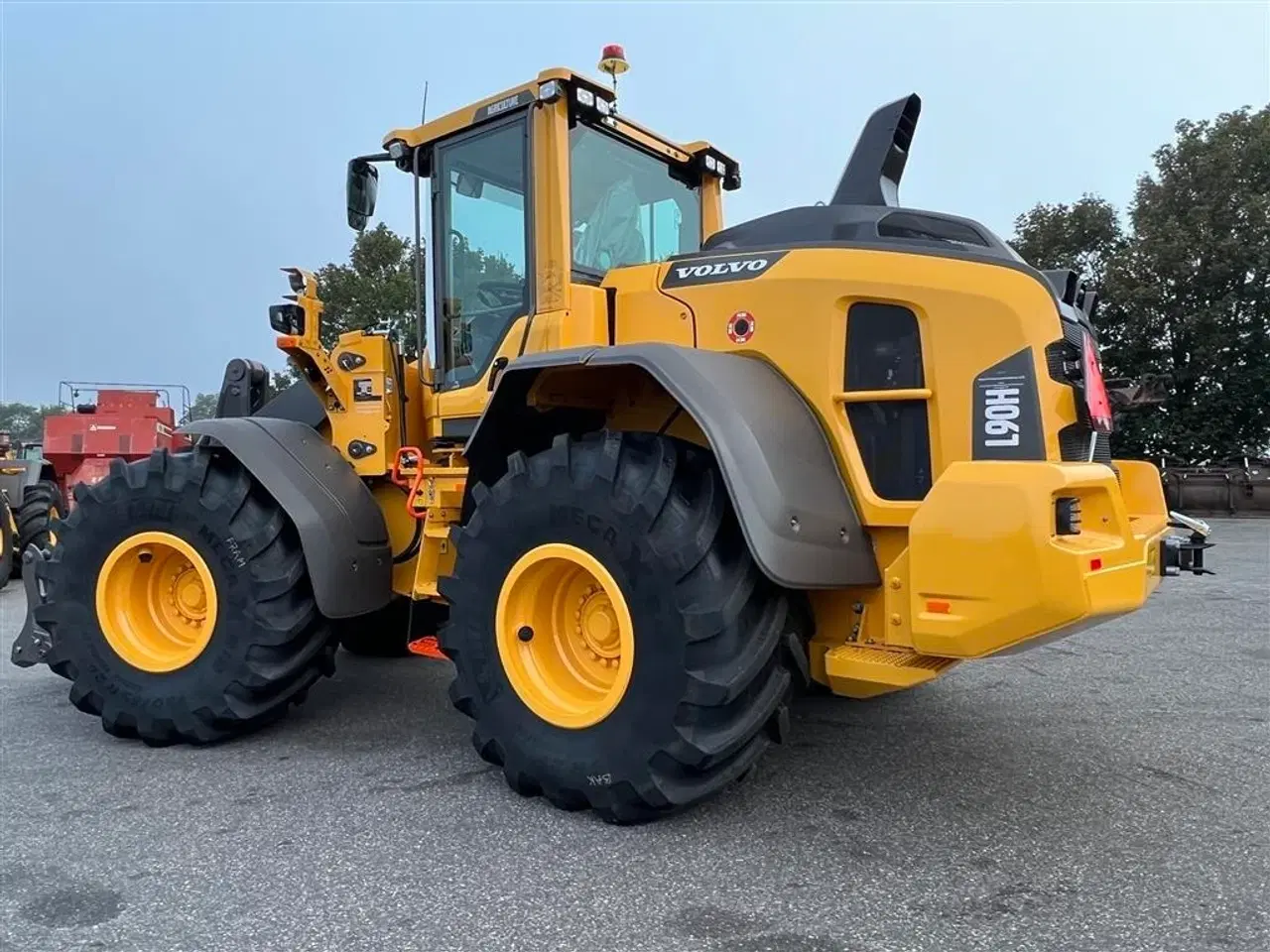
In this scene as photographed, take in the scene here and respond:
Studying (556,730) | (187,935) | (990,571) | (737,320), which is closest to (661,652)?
(556,730)

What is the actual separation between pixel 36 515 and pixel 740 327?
1054 cm

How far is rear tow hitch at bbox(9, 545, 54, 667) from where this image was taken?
4.73 meters

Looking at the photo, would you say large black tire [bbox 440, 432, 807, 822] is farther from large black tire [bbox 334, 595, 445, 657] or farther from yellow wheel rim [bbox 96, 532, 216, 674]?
large black tire [bbox 334, 595, 445, 657]

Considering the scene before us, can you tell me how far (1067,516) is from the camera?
9.51 ft

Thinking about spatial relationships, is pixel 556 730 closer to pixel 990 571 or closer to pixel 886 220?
pixel 990 571

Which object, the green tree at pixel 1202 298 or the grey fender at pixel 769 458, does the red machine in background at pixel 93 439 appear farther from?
the green tree at pixel 1202 298

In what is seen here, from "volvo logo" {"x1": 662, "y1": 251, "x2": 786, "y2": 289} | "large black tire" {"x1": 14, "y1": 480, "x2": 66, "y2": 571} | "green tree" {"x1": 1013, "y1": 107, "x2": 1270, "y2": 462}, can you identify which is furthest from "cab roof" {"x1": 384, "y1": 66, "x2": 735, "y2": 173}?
"green tree" {"x1": 1013, "y1": 107, "x2": 1270, "y2": 462}

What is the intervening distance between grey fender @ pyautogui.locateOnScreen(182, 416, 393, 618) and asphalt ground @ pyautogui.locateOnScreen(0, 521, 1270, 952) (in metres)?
0.67

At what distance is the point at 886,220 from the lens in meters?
3.62

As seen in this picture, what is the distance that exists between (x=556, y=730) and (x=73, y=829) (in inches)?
63.8

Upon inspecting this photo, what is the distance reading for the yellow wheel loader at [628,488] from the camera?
10.1 ft

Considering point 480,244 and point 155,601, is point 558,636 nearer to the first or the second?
point 480,244

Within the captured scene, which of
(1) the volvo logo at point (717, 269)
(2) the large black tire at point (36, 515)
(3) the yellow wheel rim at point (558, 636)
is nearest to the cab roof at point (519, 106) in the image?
(1) the volvo logo at point (717, 269)

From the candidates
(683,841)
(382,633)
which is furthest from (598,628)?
(382,633)
